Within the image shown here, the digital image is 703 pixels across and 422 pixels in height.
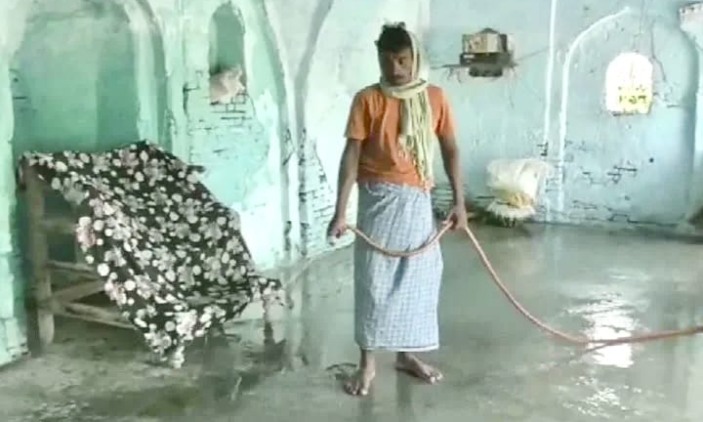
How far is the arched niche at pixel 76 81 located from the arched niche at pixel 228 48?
2.67 ft

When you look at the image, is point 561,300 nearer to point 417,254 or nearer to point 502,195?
point 417,254

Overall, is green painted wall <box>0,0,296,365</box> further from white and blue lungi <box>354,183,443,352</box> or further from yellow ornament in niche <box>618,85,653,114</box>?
yellow ornament in niche <box>618,85,653,114</box>

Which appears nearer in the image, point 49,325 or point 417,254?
point 417,254

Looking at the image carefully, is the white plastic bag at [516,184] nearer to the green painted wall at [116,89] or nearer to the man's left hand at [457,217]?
the green painted wall at [116,89]

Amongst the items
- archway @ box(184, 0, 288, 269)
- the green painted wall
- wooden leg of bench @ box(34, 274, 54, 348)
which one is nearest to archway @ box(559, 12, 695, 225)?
archway @ box(184, 0, 288, 269)

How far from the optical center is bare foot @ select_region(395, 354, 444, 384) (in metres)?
4.38

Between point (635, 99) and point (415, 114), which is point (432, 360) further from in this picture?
point (635, 99)

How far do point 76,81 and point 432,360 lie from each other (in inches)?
104

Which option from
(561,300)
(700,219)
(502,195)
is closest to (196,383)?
(561,300)

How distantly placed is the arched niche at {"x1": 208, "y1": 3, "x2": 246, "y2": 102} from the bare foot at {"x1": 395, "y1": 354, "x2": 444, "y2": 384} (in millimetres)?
2489

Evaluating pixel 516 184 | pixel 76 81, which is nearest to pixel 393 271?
pixel 76 81

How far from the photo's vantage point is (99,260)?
4.41 metres

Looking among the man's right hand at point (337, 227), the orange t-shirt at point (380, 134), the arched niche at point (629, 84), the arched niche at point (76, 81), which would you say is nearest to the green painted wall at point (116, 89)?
the arched niche at point (76, 81)

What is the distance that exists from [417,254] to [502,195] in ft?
15.2
